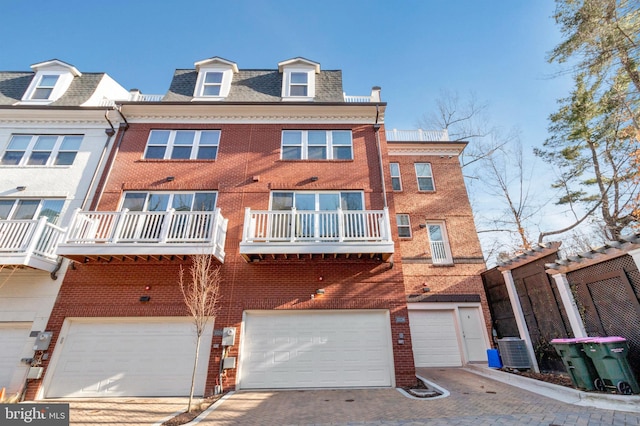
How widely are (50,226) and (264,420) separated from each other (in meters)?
8.28

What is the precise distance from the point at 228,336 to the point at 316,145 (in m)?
7.22

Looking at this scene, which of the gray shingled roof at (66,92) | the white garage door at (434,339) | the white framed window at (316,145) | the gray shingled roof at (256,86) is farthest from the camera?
the gray shingled roof at (256,86)

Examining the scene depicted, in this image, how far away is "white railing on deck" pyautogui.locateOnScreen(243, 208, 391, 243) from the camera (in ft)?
26.2

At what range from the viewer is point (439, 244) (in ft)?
40.9

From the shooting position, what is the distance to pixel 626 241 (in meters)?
5.51

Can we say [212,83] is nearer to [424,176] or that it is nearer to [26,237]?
[26,237]

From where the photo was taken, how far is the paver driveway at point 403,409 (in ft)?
15.3

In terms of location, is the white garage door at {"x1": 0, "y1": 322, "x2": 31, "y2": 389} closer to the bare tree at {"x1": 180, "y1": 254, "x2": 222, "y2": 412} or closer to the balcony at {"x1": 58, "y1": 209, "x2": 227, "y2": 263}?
the balcony at {"x1": 58, "y1": 209, "x2": 227, "y2": 263}

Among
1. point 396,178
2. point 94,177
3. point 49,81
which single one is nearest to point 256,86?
point 94,177

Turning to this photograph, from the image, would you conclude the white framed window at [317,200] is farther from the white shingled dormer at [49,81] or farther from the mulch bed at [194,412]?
the white shingled dormer at [49,81]

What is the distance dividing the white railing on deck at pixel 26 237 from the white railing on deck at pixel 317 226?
555cm

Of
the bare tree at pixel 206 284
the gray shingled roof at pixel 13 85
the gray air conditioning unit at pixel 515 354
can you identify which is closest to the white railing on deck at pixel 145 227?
the bare tree at pixel 206 284

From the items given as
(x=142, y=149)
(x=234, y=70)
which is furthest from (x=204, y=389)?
(x=234, y=70)

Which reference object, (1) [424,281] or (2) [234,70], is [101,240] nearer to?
(2) [234,70]
